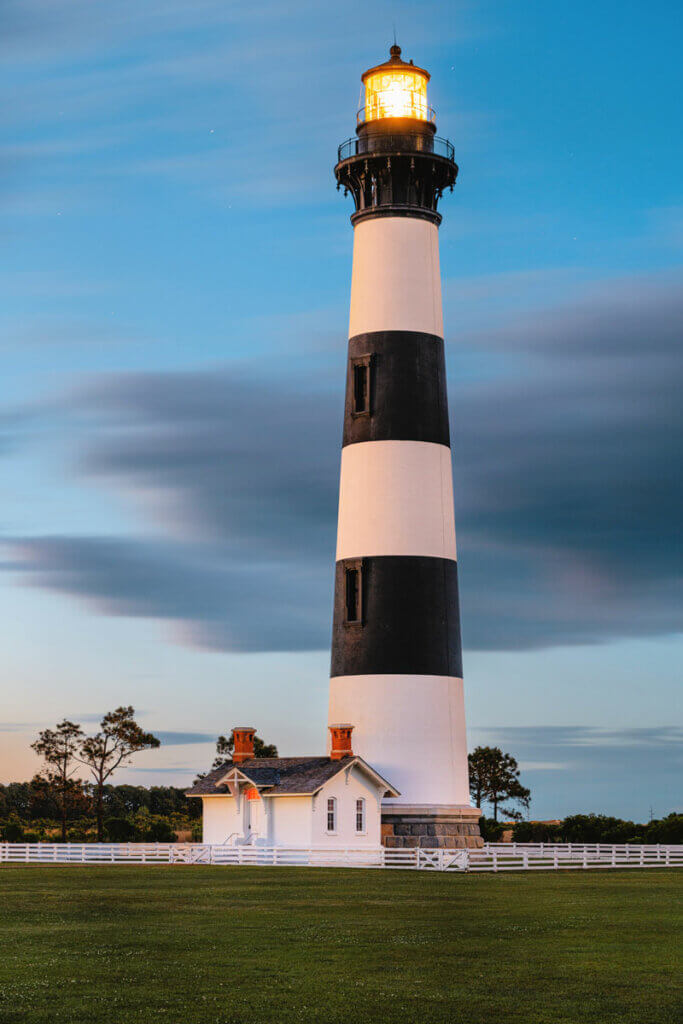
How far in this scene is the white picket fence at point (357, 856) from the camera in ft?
147

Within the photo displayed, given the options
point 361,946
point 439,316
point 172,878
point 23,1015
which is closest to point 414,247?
point 439,316

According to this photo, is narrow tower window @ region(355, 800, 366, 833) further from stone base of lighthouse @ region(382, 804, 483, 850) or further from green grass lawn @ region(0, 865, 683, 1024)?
green grass lawn @ region(0, 865, 683, 1024)

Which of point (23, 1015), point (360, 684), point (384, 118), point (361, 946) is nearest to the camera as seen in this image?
point (23, 1015)

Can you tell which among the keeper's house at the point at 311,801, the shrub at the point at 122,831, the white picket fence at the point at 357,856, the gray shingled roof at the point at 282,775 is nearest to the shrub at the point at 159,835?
the shrub at the point at 122,831

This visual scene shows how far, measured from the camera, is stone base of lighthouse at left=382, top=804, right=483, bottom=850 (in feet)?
154

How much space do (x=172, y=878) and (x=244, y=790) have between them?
10734mm

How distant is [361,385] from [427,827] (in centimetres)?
1497

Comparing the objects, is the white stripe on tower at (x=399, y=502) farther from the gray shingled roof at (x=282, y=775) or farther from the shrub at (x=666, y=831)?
the shrub at (x=666, y=831)

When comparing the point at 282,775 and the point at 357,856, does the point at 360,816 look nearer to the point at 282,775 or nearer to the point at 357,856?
the point at 357,856

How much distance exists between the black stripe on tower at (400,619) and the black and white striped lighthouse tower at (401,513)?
45 mm

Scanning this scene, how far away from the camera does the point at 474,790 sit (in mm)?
76875

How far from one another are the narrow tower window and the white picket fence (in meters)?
0.67

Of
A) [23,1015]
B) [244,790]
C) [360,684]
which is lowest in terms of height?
[23,1015]

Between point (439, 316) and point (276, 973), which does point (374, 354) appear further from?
point (276, 973)
